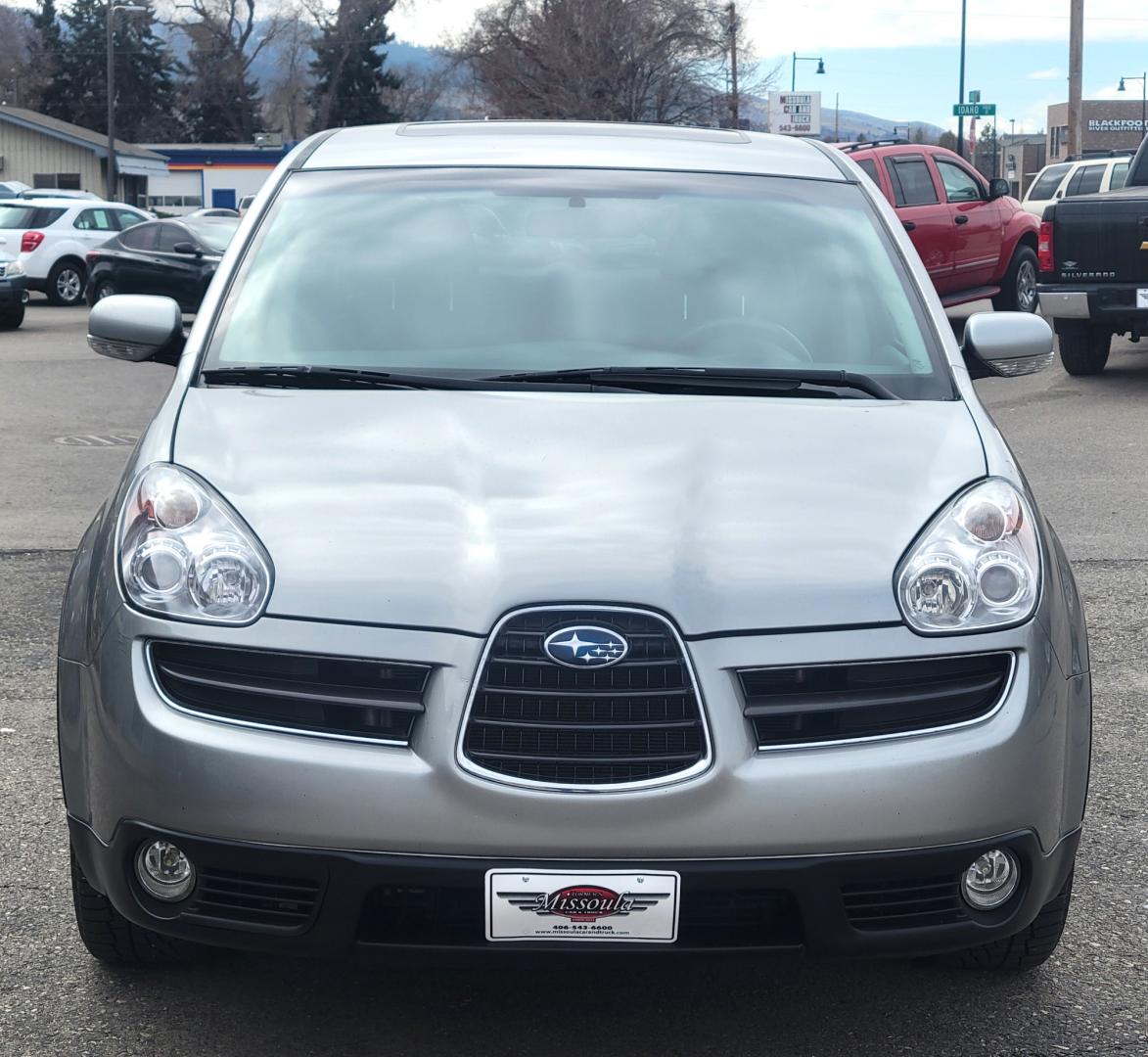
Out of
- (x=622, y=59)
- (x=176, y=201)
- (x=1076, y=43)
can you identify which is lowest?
(x=176, y=201)

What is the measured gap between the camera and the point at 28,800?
419 centimetres

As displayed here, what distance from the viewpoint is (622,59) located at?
43094mm

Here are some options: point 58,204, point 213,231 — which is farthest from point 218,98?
point 213,231

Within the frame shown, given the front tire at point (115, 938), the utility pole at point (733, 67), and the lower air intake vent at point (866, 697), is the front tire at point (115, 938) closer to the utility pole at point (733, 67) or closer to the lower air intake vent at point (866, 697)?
the lower air intake vent at point (866, 697)

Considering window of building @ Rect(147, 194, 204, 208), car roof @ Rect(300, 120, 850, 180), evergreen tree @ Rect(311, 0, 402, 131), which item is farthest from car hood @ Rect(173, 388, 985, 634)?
evergreen tree @ Rect(311, 0, 402, 131)

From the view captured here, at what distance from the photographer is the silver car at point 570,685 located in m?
2.56

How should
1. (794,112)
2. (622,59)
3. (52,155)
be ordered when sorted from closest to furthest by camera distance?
(622,59)
(794,112)
(52,155)

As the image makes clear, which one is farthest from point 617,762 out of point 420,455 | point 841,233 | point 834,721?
point 841,233

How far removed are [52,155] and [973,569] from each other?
66945mm

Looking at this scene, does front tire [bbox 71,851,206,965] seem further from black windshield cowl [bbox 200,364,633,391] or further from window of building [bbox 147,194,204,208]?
window of building [bbox 147,194,204,208]

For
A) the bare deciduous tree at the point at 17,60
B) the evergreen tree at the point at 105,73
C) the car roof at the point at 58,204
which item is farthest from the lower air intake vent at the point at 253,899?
the bare deciduous tree at the point at 17,60

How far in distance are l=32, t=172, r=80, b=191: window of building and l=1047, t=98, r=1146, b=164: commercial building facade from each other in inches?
2136

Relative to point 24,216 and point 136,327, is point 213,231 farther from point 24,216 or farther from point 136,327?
point 136,327

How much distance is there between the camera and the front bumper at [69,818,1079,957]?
101 inches
